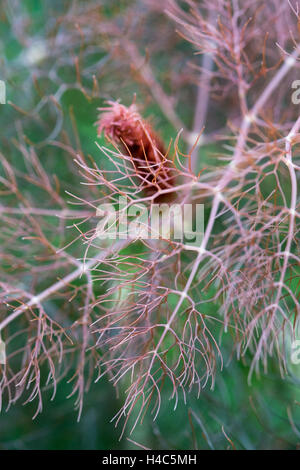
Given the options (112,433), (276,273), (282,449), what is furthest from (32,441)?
(276,273)

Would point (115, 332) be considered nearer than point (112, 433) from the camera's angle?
Yes

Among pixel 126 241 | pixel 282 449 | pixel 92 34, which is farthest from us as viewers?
pixel 92 34

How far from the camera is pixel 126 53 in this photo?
30.4 inches

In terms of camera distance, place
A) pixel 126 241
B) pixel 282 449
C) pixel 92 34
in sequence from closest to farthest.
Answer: pixel 126 241
pixel 282 449
pixel 92 34

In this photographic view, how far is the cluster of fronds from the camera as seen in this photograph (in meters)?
0.51

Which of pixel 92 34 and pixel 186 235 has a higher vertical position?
pixel 92 34

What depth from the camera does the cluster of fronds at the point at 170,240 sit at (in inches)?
20.1

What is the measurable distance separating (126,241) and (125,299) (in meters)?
0.10

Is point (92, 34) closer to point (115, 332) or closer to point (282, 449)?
point (115, 332)

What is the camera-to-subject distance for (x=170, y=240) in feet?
1.63
